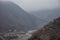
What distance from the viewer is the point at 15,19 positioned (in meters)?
10.0

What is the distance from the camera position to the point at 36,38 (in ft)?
16.8

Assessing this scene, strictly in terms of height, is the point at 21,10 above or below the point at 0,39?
above

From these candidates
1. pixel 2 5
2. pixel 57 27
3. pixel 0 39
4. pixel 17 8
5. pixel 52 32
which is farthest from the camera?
pixel 17 8

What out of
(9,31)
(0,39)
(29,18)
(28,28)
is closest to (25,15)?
(29,18)

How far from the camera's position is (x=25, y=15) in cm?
1002

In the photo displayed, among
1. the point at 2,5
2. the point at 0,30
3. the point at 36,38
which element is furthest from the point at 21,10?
the point at 36,38

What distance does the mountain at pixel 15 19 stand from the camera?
9.57 m

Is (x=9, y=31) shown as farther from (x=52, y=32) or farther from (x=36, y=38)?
(x=52, y=32)

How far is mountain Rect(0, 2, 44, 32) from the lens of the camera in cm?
957

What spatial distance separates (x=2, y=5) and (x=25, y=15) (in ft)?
6.24

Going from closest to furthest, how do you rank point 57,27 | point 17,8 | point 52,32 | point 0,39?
1. point 52,32
2. point 57,27
3. point 0,39
4. point 17,8

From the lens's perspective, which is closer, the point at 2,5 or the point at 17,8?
the point at 2,5

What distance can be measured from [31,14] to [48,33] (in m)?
5.03

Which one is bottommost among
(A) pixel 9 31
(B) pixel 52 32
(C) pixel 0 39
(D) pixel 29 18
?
(B) pixel 52 32
